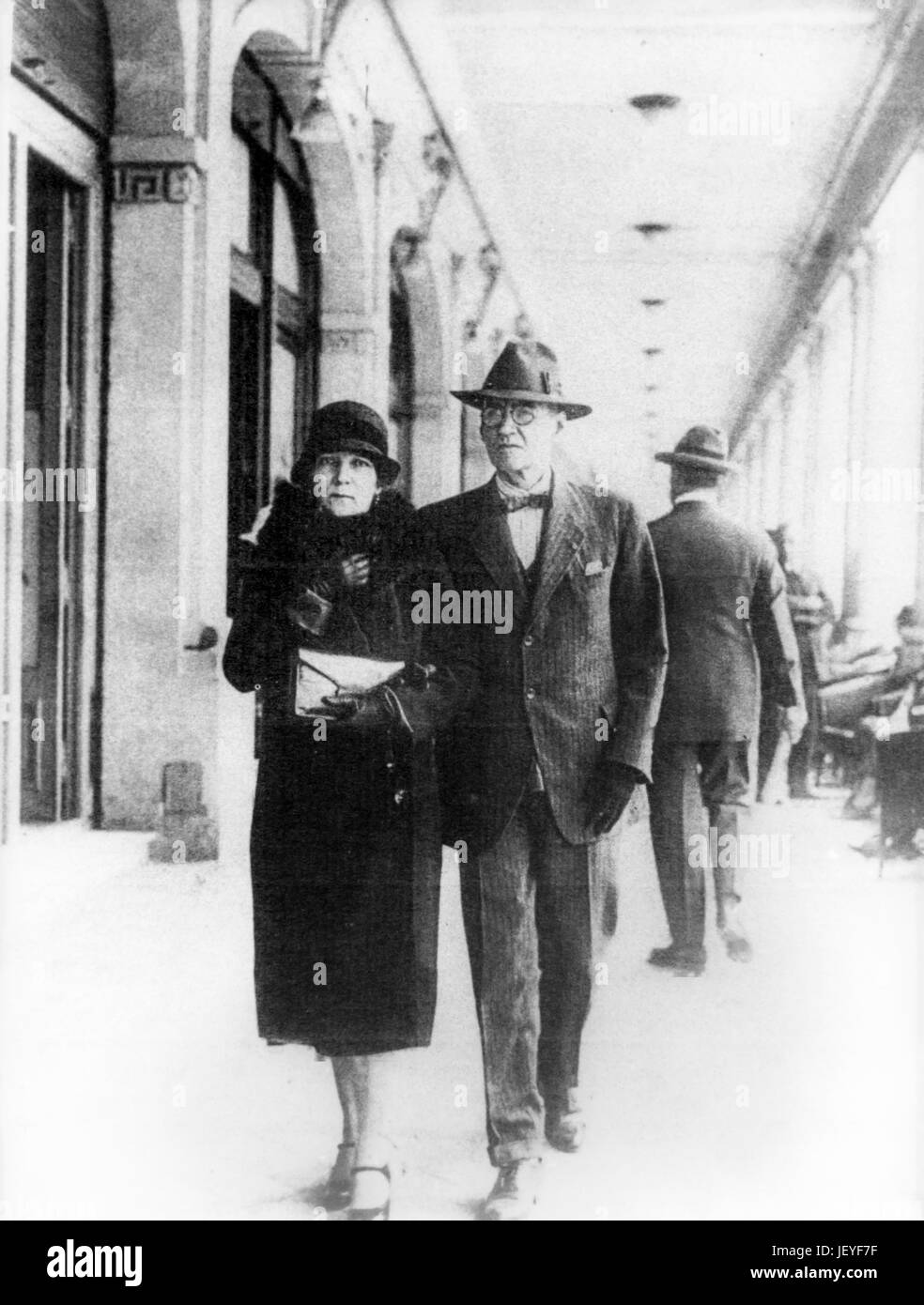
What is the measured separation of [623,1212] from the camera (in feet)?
12.9

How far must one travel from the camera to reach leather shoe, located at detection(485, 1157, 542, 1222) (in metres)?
3.69

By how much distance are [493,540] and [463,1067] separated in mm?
1506

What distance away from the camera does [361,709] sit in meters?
3.72

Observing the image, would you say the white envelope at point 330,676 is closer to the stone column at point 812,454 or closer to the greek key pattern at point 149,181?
the stone column at point 812,454

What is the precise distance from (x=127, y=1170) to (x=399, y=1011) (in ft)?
3.38

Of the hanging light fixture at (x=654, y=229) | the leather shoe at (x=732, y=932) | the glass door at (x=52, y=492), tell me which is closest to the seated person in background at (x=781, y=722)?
the leather shoe at (x=732, y=932)

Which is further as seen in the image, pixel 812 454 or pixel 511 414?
pixel 812 454

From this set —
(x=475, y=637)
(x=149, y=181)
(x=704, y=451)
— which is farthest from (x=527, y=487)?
(x=149, y=181)

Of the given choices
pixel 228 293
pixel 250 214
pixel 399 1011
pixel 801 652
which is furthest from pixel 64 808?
pixel 250 214

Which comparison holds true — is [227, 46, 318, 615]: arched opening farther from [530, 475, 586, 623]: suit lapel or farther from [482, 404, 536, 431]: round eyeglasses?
[530, 475, 586, 623]: suit lapel

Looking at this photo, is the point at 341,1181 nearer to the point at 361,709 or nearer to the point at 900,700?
the point at 361,709

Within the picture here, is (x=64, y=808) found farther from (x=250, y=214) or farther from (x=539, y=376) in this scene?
(x=250, y=214)

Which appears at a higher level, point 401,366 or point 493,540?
point 401,366

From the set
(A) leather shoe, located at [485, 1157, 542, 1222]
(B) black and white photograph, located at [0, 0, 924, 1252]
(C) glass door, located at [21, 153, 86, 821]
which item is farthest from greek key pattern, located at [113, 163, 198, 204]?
(A) leather shoe, located at [485, 1157, 542, 1222]
